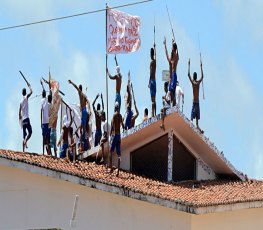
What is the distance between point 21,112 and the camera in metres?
23.5

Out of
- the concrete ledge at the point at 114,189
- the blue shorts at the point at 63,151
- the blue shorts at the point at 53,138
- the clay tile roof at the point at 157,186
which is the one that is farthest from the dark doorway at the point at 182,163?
the concrete ledge at the point at 114,189

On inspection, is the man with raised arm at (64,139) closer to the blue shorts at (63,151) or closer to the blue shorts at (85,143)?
the blue shorts at (63,151)

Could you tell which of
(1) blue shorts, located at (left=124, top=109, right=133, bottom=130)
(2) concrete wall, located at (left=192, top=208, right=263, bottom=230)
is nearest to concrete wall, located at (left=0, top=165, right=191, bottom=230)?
(2) concrete wall, located at (left=192, top=208, right=263, bottom=230)

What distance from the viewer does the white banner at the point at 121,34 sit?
74.6 feet

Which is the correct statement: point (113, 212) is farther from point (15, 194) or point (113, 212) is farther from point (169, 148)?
point (169, 148)

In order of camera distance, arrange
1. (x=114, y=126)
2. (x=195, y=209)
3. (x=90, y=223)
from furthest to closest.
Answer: (x=114, y=126) → (x=90, y=223) → (x=195, y=209)

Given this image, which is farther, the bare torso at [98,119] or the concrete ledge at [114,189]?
the bare torso at [98,119]

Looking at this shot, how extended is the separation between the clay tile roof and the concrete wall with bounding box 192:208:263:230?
360 millimetres

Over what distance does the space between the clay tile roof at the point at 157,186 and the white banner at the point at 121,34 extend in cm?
276

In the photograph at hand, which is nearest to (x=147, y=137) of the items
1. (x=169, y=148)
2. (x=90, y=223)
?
(x=169, y=148)

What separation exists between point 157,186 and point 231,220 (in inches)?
67.7

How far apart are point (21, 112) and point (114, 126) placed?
2759 millimetres

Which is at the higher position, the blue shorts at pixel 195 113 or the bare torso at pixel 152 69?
Result: the bare torso at pixel 152 69

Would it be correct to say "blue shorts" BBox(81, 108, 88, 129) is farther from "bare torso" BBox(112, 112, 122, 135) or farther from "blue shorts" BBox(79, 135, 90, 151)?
"bare torso" BBox(112, 112, 122, 135)
